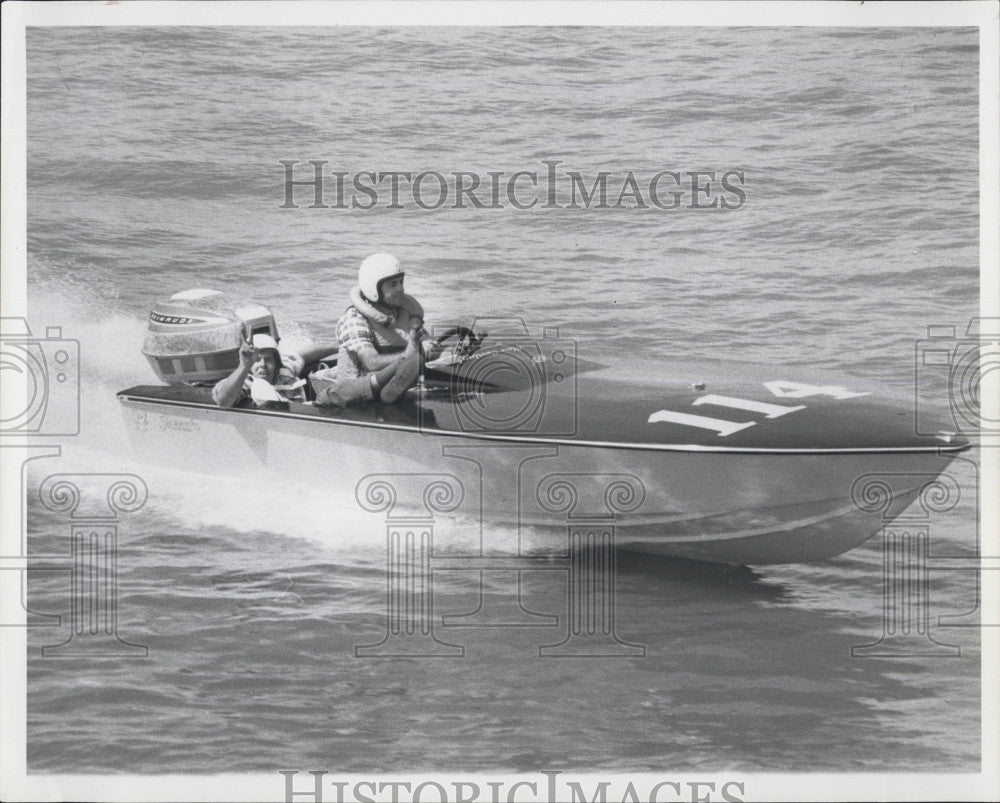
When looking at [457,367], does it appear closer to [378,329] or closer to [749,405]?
[378,329]

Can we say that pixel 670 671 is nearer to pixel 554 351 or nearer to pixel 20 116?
pixel 554 351

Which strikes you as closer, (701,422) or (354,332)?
(701,422)

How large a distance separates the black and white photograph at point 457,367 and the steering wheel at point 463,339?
0.5 inches

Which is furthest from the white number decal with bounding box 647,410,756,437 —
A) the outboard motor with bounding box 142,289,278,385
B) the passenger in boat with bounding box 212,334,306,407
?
the outboard motor with bounding box 142,289,278,385

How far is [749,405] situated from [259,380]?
167cm

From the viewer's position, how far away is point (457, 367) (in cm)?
Result: 417

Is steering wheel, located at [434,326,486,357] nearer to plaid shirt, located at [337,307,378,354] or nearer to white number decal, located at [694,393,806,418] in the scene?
plaid shirt, located at [337,307,378,354]

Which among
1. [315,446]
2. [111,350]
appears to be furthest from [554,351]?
[111,350]

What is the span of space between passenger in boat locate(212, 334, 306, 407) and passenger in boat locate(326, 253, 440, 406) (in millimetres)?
138

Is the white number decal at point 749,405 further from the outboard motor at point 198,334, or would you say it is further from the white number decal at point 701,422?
the outboard motor at point 198,334

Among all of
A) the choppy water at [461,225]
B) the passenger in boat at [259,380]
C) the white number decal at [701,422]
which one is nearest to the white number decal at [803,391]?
the choppy water at [461,225]

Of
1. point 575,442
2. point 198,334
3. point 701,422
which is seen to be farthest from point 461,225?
point 701,422

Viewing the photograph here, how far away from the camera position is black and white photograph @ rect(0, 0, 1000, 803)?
4.00 m

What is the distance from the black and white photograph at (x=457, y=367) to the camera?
157 inches
